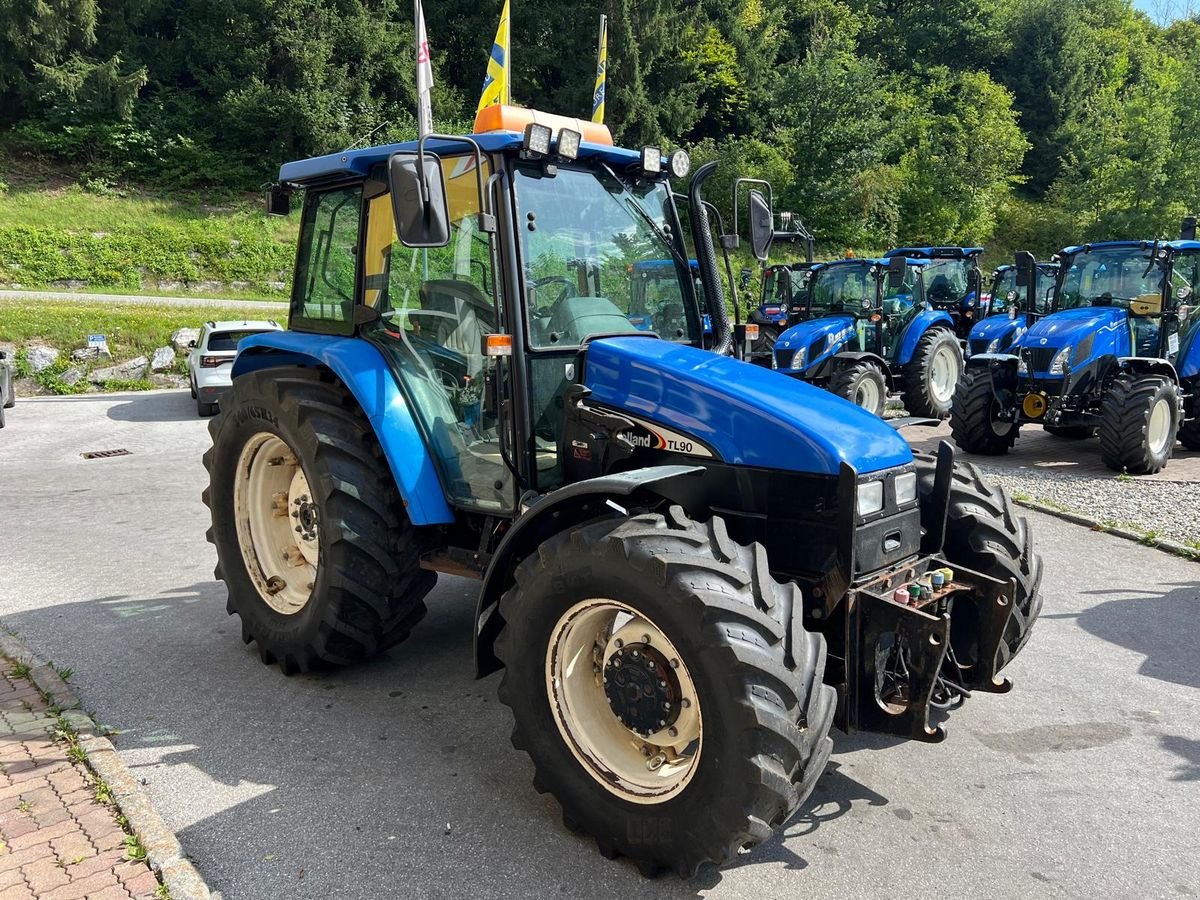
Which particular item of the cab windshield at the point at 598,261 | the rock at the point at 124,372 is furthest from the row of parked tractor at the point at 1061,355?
the rock at the point at 124,372

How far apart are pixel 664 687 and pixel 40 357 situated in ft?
57.5

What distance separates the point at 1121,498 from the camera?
817 cm

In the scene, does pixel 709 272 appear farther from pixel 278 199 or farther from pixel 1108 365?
pixel 1108 365

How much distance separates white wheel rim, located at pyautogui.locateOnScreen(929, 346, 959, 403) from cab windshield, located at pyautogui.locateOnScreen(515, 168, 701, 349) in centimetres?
1031

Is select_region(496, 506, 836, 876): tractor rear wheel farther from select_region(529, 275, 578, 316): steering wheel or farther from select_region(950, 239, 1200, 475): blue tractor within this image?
select_region(950, 239, 1200, 475): blue tractor

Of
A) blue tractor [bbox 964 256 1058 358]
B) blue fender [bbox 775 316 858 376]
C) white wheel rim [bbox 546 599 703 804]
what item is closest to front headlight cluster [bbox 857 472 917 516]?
white wheel rim [bbox 546 599 703 804]

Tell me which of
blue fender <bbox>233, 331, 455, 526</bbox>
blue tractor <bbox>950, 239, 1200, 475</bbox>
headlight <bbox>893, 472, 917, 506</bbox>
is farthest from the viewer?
blue tractor <bbox>950, 239, 1200, 475</bbox>

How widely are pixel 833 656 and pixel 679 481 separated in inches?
32.5

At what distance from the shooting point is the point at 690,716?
2896mm

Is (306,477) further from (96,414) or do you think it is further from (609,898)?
(96,414)

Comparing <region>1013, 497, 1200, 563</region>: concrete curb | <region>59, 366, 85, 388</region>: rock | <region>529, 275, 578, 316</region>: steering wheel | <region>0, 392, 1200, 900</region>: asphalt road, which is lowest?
<region>59, 366, 85, 388</region>: rock

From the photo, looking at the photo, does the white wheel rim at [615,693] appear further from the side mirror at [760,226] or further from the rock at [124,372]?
the rock at [124,372]

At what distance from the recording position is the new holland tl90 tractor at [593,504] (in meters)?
2.73

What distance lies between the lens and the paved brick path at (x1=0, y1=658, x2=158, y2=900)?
2850 mm
